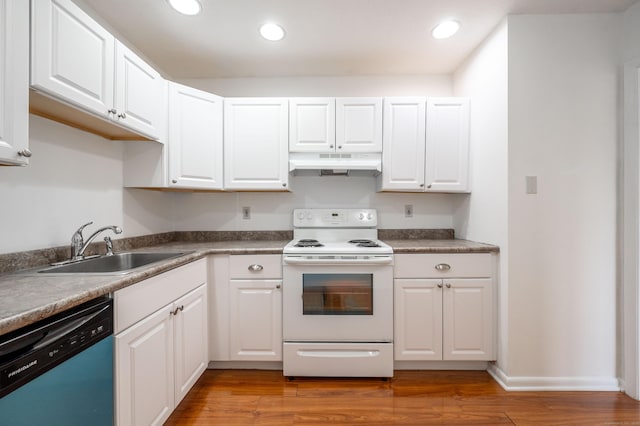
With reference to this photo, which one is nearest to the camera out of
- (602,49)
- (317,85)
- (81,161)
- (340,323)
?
(81,161)

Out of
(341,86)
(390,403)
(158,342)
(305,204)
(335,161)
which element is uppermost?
(341,86)

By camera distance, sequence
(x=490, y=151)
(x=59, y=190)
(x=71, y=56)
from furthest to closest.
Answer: (x=490, y=151) → (x=59, y=190) → (x=71, y=56)

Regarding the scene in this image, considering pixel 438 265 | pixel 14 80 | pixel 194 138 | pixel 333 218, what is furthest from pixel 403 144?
pixel 14 80

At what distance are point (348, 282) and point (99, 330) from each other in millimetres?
1426

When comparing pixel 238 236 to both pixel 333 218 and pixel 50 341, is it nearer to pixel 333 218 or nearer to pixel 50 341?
pixel 333 218

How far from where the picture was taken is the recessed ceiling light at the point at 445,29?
6.57 ft

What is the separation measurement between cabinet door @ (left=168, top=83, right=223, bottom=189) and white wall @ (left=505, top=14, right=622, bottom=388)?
213 centimetres

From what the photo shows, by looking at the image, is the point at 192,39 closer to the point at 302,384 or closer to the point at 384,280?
the point at 384,280

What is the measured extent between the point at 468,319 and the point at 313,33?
7.58 feet

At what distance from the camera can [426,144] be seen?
244 centimetres

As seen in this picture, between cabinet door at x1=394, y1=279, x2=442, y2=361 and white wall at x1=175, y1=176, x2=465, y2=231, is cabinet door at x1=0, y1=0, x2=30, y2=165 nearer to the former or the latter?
white wall at x1=175, y1=176, x2=465, y2=231

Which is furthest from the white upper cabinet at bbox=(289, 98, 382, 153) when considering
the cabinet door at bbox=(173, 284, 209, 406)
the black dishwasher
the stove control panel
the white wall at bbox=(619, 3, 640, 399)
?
the black dishwasher

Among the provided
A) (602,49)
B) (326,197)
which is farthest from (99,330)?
(602,49)

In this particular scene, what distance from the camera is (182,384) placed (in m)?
1.71
